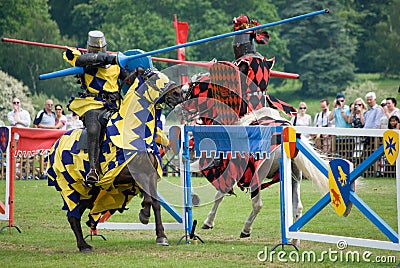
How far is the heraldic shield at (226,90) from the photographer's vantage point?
33.7 ft

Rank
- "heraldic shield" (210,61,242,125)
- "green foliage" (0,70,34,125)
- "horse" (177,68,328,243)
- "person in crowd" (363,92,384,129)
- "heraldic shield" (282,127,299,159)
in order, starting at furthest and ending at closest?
"green foliage" (0,70,34,125), "person in crowd" (363,92,384,129), "heraldic shield" (210,61,242,125), "horse" (177,68,328,243), "heraldic shield" (282,127,299,159)

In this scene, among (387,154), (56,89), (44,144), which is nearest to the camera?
(387,154)

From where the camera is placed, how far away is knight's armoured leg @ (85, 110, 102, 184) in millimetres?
9227

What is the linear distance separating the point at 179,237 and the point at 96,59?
2.50 metres

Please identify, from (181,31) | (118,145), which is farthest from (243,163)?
(181,31)

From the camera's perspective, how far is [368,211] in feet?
26.6

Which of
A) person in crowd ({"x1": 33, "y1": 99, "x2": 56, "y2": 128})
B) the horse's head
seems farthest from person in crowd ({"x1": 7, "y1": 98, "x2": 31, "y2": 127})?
the horse's head

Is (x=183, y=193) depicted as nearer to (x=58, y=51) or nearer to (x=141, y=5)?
(x=58, y=51)

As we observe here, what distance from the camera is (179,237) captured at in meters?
10.5

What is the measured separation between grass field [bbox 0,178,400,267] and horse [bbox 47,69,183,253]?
432 mm

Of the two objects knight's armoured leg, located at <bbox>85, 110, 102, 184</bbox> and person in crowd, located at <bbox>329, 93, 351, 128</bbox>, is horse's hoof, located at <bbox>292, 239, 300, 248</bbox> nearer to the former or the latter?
knight's armoured leg, located at <bbox>85, 110, 102, 184</bbox>

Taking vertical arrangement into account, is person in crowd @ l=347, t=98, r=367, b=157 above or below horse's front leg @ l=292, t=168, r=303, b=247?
above

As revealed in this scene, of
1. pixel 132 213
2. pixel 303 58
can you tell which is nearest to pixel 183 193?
pixel 132 213

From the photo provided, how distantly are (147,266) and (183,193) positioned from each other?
181 cm
